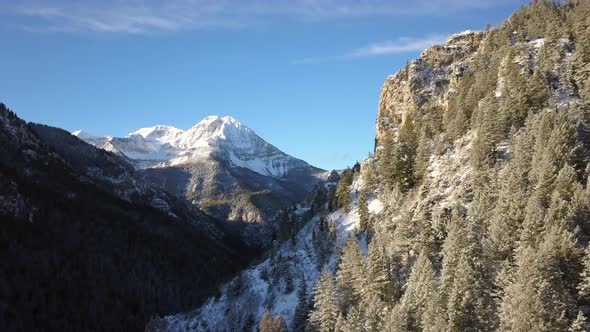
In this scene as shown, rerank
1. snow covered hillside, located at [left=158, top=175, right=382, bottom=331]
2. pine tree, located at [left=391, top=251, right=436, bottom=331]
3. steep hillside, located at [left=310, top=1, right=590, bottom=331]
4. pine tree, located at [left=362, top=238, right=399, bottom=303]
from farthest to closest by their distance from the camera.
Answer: snow covered hillside, located at [left=158, top=175, right=382, bottom=331] → pine tree, located at [left=362, top=238, right=399, bottom=303] → pine tree, located at [left=391, top=251, right=436, bottom=331] → steep hillside, located at [left=310, top=1, right=590, bottom=331]

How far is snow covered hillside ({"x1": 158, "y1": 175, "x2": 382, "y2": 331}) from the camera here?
98.8 metres

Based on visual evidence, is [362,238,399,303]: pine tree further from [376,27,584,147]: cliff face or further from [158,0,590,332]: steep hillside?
[376,27,584,147]: cliff face

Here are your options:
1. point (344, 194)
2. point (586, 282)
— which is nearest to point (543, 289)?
point (586, 282)

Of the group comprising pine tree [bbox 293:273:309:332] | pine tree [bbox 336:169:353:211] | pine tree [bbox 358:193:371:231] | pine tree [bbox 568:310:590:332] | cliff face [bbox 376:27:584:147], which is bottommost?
pine tree [bbox 293:273:309:332]

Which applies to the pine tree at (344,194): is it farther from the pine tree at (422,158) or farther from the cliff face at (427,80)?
the pine tree at (422,158)

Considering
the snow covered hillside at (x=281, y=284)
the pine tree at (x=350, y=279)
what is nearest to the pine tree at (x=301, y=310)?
the snow covered hillside at (x=281, y=284)

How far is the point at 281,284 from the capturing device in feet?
346

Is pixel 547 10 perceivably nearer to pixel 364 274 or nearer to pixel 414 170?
pixel 414 170

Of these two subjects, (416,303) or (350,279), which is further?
(350,279)

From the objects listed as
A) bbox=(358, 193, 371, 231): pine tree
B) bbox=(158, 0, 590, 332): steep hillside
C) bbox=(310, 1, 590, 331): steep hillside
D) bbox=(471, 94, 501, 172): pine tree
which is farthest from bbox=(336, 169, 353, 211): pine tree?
bbox=(471, 94, 501, 172): pine tree

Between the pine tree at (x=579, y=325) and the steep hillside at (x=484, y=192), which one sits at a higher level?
the steep hillside at (x=484, y=192)

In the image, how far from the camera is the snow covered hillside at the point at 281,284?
324ft

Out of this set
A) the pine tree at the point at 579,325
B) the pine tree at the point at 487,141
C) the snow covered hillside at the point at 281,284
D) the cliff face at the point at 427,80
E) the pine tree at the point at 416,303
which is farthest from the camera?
the cliff face at the point at 427,80

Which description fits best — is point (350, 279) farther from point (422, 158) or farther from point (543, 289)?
point (543, 289)
